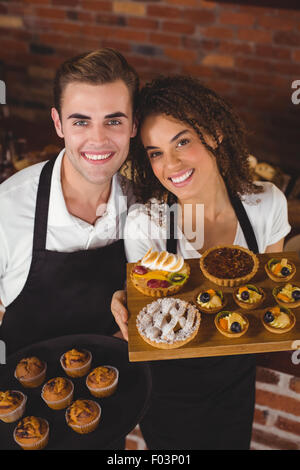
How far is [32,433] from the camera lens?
1.55 m

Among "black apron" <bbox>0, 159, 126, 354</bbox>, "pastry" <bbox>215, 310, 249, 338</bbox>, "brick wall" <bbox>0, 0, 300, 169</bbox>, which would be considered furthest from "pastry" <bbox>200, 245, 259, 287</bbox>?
"brick wall" <bbox>0, 0, 300, 169</bbox>

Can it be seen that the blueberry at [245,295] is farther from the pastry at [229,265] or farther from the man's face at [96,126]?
the man's face at [96,126]

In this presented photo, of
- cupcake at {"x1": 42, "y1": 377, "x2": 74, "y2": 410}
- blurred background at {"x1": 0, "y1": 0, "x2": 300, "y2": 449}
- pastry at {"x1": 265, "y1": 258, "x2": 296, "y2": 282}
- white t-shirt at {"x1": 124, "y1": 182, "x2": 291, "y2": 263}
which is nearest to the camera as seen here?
cupcake at {"x1": 42, "y1": 377, "x2": 74, "y2": 410}

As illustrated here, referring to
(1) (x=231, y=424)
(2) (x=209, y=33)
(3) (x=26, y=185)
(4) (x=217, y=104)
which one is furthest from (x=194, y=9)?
(1) (x=231, y=424)

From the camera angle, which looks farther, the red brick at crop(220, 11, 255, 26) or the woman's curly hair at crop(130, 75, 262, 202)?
the red brick at crop(220, 11, 255, 26)

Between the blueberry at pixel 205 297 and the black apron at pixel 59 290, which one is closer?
the blueberry at pixel 205 297

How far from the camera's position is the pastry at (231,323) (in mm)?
1585

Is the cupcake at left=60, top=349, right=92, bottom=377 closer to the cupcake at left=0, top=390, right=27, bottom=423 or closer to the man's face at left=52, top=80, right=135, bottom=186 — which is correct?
the cupcake at left=0, top=390, right=27, bottom=423

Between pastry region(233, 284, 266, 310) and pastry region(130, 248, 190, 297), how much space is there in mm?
229

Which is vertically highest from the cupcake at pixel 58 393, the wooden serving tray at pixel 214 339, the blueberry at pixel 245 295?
the blueberry at pixel 245 295

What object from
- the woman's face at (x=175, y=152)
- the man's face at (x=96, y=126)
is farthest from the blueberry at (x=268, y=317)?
the man's face at (x=96, y=126)

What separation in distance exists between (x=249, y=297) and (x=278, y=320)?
0.47ft

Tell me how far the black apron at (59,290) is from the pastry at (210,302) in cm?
52

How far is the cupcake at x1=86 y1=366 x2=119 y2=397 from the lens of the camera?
67.3 inches
